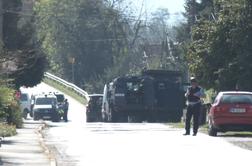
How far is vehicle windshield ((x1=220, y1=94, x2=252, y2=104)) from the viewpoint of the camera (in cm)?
3241

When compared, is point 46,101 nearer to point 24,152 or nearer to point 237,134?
point 237,134

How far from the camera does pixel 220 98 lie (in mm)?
32750

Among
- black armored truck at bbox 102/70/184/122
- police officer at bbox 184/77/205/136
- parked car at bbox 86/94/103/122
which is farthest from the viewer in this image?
parked car at bbox 86/94/103/122

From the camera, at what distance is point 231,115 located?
32312 mm

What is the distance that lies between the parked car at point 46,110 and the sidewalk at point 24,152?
3259 centimetres

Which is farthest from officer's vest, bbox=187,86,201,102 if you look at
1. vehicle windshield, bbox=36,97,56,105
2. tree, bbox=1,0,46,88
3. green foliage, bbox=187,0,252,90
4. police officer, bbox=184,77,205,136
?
vehicle windshield, bbox=36,97,56,105

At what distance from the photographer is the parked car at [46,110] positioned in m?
64.6

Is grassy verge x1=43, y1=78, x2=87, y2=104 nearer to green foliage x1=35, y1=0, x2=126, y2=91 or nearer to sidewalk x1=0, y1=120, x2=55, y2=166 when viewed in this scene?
green foliage x1=35, y1=0, x2=126, y2=91

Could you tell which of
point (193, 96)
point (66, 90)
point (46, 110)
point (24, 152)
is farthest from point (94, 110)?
point (24, 152)

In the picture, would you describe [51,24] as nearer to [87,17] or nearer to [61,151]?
[87,17]

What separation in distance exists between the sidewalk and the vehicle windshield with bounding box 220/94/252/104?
19.6 feet

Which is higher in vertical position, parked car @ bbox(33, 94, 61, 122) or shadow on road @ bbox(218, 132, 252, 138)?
parked car @ bbox(33, 94, 61, 122)

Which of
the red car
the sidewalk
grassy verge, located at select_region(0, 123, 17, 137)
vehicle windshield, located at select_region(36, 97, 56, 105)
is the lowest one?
the sidewalk

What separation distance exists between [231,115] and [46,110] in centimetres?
3348
